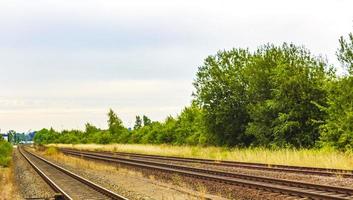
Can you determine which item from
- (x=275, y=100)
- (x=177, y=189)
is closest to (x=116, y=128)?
(x=275, y=100)

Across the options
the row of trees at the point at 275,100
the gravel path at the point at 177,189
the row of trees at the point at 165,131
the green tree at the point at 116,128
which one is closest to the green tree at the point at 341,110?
the row of trees at the point at 275,100

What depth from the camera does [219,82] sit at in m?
42.6

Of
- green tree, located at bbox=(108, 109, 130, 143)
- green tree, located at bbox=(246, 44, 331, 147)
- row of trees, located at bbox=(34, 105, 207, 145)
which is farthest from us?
green tree, located at bbox=(108, 109, 130, 143)

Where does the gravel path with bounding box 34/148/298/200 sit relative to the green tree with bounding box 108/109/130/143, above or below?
below

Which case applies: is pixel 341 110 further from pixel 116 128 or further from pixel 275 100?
pixel 116 128

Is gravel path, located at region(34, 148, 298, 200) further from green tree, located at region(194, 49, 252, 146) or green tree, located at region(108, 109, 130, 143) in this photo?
green tree, located at region(108, 109, 130, 143)

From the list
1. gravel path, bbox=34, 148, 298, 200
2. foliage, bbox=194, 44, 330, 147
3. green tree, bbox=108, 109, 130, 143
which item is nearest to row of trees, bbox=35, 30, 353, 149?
foliage, bbox=194, 44, 330, 147

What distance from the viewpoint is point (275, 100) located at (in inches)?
1351

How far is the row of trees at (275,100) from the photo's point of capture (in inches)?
1122

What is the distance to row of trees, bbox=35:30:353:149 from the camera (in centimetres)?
2849

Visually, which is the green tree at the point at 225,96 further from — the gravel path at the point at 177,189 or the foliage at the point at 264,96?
the gravel path at the point at 177,189

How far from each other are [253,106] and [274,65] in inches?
150

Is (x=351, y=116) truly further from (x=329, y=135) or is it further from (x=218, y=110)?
(x=218, y=110)

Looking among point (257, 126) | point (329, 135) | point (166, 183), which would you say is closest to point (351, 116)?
point (329, 135)
